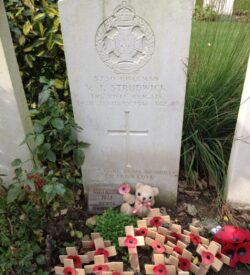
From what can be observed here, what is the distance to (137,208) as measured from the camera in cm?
218

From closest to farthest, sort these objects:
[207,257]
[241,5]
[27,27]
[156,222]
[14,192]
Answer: [14,192] → [207,257] → [156,222] → [27,27] → [241,5]

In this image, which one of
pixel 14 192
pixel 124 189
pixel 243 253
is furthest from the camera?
pixel 124 189

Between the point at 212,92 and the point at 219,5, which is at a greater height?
the point at 219,5

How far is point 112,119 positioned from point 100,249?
834mm

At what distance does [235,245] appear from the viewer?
2021 mm

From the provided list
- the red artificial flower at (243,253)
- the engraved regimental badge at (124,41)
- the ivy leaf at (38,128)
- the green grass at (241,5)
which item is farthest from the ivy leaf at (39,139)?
the green grass at (241,5)

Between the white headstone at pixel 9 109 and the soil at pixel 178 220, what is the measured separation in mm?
513

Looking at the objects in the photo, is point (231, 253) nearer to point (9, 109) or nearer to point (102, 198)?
point (102, 198)

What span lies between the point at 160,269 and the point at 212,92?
155 cm

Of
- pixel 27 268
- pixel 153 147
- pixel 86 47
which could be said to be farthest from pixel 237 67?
pixel 27 268

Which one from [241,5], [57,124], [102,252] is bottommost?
[102,252]

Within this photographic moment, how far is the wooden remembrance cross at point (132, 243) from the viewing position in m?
1.93

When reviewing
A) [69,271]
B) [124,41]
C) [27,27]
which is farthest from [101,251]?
[27,27]

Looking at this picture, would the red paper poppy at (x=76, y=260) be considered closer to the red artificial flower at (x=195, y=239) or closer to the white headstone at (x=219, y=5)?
the red artificial flower at (x=195, y=239)
